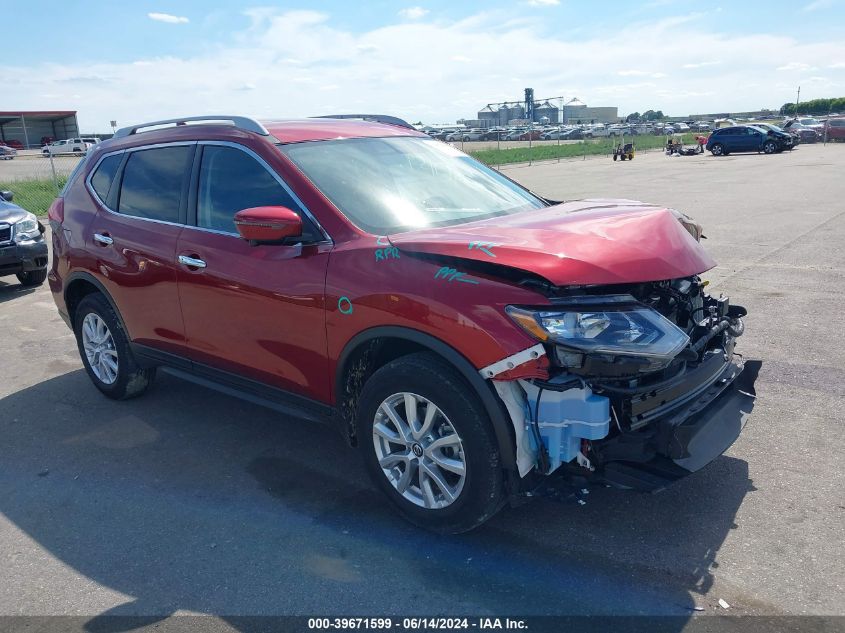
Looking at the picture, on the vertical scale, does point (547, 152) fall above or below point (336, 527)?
above

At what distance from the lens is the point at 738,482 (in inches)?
150

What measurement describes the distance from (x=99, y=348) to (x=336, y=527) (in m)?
2.84

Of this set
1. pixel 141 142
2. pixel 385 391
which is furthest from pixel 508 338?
pixel 141 142

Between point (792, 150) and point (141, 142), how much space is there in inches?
1676

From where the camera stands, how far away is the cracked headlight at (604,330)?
2.90m

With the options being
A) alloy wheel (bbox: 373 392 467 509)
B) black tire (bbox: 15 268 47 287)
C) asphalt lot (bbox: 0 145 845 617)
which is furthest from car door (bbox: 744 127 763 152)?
alloy wheel (bbox: 373 392 467 509)

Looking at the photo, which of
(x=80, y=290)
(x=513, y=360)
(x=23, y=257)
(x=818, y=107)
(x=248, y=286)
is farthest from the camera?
(x=818, y=107)

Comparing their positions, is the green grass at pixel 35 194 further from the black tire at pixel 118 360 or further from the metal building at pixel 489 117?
the metal building at pixel 489 117

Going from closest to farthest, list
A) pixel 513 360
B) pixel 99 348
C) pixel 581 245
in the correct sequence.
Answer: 1. pixel 513 360
2. pixel 581 245
3. pixel 99 348

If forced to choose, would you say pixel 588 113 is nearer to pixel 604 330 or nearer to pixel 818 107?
pixel 818 107

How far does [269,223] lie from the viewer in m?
3.53

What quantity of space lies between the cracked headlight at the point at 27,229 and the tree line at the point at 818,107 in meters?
107

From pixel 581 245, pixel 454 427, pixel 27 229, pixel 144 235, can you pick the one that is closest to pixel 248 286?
pixel 144 235

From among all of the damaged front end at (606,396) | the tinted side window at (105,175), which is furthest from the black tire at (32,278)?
the damaged front end at (606,396)
